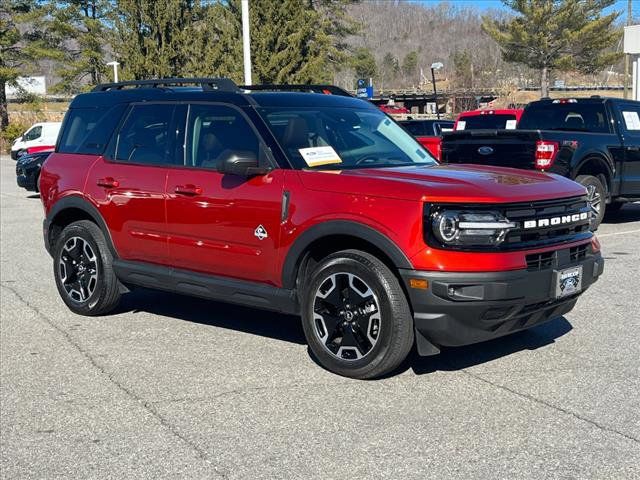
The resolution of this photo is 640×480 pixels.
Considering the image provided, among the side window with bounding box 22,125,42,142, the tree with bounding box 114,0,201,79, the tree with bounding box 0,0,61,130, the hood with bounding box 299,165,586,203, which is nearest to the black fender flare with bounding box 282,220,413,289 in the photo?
the hood with bounding box 299,165,586,203

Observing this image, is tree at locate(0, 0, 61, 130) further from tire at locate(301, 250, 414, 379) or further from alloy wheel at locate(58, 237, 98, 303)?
tire at locate(301, 250, 414, 379)

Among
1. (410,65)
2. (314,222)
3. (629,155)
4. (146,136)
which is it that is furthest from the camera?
(410,65)

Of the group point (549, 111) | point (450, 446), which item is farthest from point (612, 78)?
point (450, 446)

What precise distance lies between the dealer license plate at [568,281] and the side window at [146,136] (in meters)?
2.97

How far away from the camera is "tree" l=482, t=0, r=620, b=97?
70188 millimetres

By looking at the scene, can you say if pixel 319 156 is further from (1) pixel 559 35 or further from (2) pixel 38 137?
(1) pixel 559 35

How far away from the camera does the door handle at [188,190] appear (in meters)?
5.77

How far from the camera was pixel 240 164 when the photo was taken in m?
5.28

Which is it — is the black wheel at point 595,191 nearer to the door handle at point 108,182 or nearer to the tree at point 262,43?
the door handle at point 108,182

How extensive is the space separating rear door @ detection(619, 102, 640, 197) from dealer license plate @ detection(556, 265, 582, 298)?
7404 mm

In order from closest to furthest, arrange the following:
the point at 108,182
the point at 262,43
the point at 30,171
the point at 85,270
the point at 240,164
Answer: the point at 240,164
the point at 108,182
the point at 85,270
the point at 30,171
the point at 262,43

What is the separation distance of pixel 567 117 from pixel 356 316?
8437 mm

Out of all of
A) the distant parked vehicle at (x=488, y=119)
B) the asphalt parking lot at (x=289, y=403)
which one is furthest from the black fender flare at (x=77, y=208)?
the distant parked vehicle at (x=488, y=119)

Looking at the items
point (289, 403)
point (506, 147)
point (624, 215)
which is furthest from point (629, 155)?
point (289, 403)
